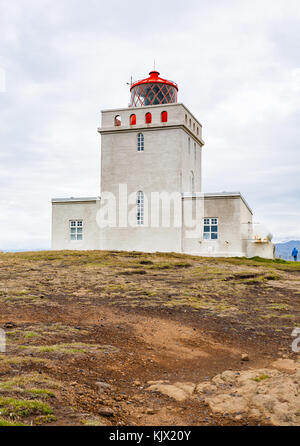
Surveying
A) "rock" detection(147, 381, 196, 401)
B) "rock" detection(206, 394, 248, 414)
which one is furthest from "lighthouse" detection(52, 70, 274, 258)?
"rock" detection(206, 394, 248, 414)

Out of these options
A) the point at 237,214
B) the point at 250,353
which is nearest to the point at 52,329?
the point at 250,353

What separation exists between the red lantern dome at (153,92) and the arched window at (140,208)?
6241 mm

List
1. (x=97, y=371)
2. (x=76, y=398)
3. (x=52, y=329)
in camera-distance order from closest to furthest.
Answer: (x=76, y=398)
(x=97, y=371)
(x=52, y=329)

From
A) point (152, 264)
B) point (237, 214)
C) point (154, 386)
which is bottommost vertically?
point (154, 386)

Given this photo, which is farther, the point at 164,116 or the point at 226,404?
the point at 164,116

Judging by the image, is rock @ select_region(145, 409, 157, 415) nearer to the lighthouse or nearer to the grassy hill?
the grassy hill

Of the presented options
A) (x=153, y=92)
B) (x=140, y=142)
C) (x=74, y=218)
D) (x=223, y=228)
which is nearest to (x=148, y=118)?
(x=140, y=142)

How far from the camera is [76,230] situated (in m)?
31.1

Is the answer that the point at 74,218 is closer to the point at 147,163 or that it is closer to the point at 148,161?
the point at 147,163

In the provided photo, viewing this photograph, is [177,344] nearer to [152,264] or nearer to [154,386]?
[154,386]

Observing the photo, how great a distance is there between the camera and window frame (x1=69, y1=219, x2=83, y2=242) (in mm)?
31031

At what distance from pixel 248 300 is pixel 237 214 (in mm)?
13422

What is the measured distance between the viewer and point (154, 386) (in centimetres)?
738

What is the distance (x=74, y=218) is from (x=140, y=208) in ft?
16.0
